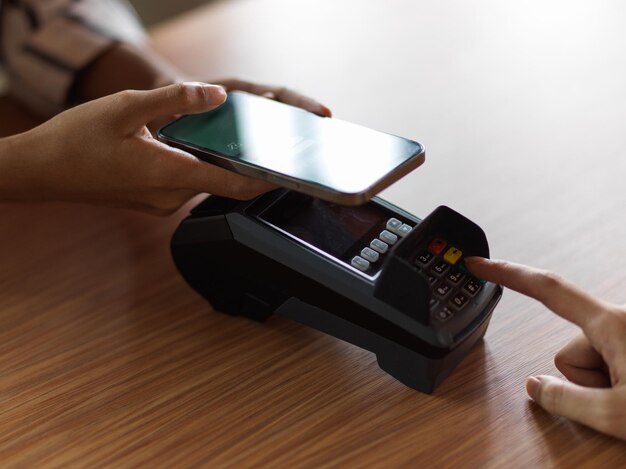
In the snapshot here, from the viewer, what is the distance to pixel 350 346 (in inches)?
25.8

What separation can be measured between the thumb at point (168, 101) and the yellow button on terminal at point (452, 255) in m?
0.22

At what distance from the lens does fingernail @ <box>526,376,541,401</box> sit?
58cm

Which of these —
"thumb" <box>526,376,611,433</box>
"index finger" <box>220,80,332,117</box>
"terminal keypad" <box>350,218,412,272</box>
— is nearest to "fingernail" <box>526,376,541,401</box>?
"thumb" <box>526,376,611,433</box>

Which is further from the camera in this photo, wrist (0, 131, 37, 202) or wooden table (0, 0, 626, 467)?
wrist (0, 131, 37, 202)

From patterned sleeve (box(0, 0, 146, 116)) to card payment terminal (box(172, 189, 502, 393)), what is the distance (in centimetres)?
45

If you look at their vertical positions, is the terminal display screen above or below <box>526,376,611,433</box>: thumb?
above

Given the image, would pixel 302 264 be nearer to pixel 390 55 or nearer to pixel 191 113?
pixel 191 113

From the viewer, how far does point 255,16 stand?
1274 mm

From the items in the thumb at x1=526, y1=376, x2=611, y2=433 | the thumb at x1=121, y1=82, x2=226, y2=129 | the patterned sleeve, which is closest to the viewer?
the thumb at x1=526, y1=376, x2=611, y2=433

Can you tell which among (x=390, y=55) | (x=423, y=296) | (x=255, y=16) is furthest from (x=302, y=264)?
(x=255, y=16)

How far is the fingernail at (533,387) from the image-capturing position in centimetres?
58

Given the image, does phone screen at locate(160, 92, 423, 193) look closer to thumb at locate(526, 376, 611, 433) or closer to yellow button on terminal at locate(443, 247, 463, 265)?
yellow button on terminal at locate(443, 247, 463, 265)

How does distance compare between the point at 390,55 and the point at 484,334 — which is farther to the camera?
the point at 390,55

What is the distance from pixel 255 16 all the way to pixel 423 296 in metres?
0.83
